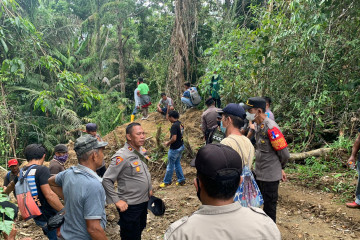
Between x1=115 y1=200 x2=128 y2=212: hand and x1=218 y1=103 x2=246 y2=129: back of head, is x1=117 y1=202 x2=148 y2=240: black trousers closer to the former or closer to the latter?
x1=115 y1=200 x2=128 y2=212: hand

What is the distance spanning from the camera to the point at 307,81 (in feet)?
20.5

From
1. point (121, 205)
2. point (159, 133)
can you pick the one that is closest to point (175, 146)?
point (159, 133)

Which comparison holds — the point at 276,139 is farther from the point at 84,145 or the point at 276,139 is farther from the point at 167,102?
the point at 167,102

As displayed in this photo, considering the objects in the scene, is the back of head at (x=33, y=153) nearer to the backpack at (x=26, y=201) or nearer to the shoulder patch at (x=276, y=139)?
the backpack at (x=26, y=201)

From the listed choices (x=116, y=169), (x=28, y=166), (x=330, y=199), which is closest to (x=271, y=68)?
(x=330, y=199)

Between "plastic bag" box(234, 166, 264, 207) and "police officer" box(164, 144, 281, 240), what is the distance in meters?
1.23

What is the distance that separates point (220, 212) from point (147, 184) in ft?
6.07

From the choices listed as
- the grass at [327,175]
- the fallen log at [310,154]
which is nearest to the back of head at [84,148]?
the grass at [327,175]

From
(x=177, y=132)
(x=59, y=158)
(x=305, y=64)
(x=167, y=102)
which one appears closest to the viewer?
(x=59, y=158)

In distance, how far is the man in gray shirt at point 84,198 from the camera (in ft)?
6.72

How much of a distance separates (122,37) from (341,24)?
48.6ft

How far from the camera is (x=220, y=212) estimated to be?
1.23 metres

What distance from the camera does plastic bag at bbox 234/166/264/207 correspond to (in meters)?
2.50

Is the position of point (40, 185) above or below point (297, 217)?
above
